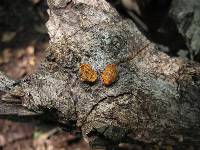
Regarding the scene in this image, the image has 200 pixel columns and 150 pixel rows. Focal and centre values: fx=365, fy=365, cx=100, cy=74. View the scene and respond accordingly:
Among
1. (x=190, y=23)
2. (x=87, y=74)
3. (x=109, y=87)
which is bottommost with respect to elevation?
(x=190, y=23)

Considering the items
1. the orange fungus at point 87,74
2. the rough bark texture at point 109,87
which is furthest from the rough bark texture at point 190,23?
the orange fungus at point 87,74

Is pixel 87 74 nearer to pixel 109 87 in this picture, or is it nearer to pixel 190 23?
pixel 109 87

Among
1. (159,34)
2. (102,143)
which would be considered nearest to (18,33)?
(159,34)

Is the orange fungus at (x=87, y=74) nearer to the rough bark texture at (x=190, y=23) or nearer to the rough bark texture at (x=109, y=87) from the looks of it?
the rough bark texture at (x=109, y=87)

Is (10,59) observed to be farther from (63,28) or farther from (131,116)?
(131,116)

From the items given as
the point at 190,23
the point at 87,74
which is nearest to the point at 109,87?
the point at 87,74

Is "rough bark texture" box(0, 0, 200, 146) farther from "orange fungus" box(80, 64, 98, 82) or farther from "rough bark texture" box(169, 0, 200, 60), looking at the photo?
"rough bark texture" box(169, 0, 200, 60)
